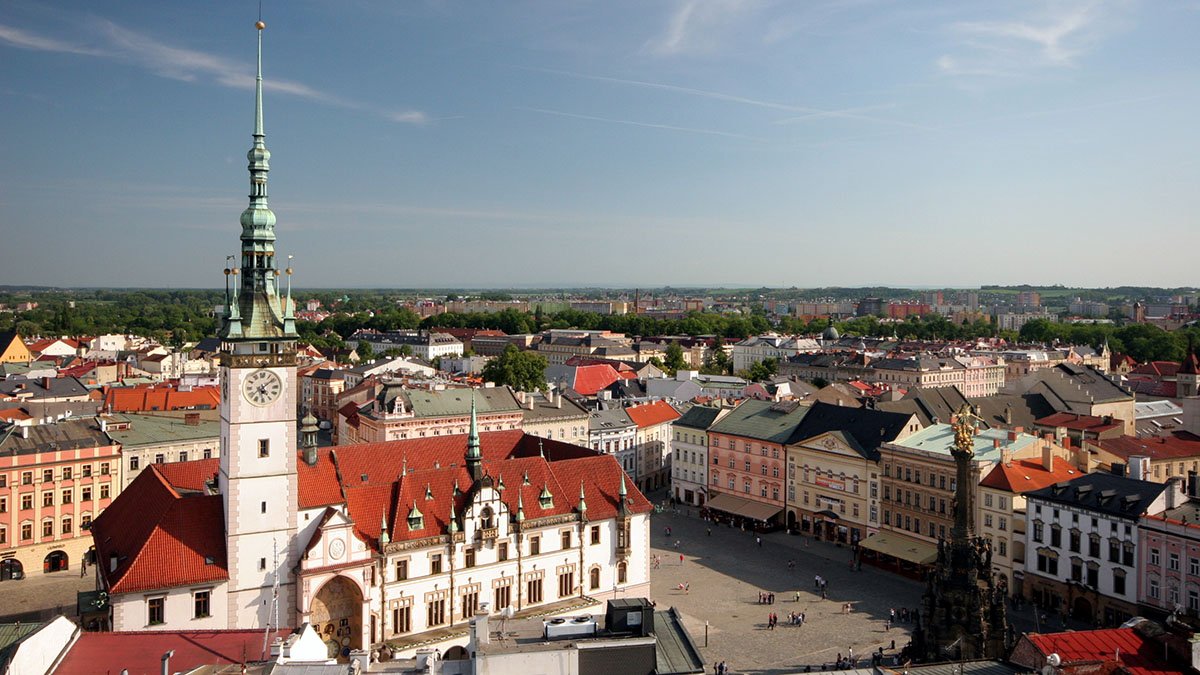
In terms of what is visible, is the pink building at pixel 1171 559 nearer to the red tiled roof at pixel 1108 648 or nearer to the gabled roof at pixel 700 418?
the red tiled roof at pixel 1108 648

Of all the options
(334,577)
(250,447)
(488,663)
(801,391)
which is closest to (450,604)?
(334,577)

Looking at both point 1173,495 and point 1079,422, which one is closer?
point 1173,495

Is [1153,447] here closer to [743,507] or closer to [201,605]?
[743,507]

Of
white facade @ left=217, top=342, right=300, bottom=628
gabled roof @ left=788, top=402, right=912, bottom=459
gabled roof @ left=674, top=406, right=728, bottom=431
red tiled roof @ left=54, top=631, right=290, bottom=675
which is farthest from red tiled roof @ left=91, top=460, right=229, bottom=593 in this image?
gabled roof @ left=674, top=406, right=728, bottom=431

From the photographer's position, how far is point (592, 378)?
135 metres

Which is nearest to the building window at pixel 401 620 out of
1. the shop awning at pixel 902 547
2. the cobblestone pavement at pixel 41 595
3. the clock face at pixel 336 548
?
the clock face at pixel 336 548

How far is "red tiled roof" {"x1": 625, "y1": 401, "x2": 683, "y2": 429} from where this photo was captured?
9312 cm

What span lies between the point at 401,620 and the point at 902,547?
33194mm

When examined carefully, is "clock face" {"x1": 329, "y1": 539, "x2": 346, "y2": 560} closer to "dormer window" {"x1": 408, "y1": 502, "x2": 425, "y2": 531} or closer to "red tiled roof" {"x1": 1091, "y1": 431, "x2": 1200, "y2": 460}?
"dormer window" {"x1": 408, "y1": 502, "x2": 425, "y2": 531}

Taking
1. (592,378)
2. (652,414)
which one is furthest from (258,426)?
(592,378)

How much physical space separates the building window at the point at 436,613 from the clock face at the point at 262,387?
1271 cm

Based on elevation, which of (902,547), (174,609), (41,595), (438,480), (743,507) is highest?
(438,480)

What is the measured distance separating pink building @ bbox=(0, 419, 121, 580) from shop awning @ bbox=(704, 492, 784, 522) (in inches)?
1734

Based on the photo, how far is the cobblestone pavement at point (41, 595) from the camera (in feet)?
167
